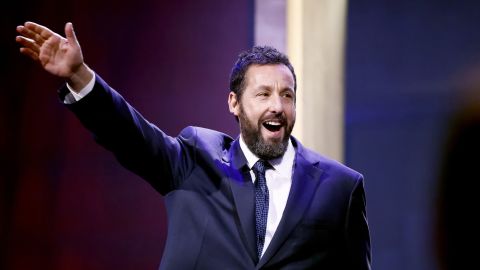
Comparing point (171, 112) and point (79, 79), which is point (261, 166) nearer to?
point (79, 79)

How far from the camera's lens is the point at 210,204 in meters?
1.54

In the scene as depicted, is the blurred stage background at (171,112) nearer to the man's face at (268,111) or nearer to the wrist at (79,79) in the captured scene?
the man's face at (268,111)

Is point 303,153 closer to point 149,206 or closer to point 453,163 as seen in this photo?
point 149,206

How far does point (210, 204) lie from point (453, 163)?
5.36 ft

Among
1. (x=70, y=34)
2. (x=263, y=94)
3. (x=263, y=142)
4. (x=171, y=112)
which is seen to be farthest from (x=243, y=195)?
(x=171, y=112)

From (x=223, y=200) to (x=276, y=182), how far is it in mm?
174

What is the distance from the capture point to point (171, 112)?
8.05 feet

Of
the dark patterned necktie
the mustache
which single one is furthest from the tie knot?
the mustache

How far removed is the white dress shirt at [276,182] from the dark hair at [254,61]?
0.58 ft

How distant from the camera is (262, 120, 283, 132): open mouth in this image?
1.65 meters

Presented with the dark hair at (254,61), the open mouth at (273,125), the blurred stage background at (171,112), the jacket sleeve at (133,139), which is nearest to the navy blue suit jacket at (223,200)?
the jacket sleeve at (133,139)

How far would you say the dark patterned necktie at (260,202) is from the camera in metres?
1.50

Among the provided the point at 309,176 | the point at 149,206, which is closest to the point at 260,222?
the point at 309,176

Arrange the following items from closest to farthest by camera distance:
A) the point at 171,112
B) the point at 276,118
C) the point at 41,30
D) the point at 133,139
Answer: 1. the point at 41,30
2. the point at 133,139
3. the point at 276,118
4. the point at 171,112
